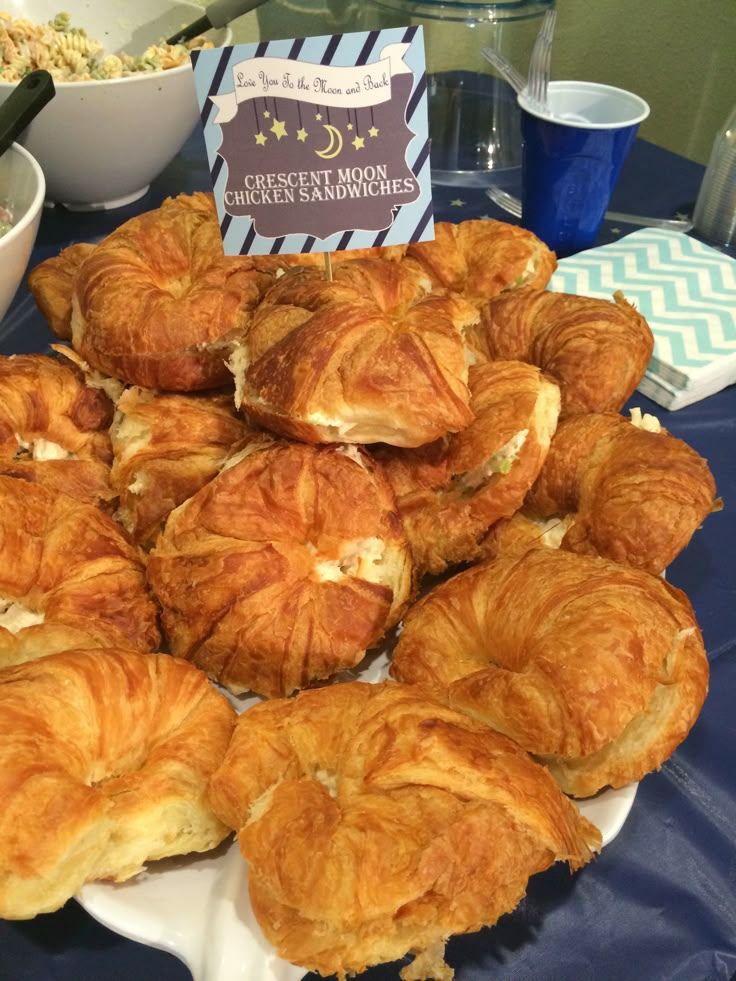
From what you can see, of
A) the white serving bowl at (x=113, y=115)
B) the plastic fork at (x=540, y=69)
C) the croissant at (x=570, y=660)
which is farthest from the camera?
the plastic fork at (x=540, y=69)

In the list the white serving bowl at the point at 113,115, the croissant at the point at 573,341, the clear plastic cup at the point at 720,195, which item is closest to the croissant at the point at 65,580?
the croissant at the point at 573,341

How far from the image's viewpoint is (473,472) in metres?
1.45

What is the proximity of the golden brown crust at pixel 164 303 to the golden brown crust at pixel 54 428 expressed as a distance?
3.3 inches

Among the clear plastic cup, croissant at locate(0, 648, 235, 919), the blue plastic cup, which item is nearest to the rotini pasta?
the blue plastic cup

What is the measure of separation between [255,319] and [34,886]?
0.93 metres

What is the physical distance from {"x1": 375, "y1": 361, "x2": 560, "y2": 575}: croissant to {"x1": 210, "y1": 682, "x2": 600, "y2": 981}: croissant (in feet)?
1.37

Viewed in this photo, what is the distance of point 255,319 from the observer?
142cm

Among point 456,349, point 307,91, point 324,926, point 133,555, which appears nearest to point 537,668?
point 324,926

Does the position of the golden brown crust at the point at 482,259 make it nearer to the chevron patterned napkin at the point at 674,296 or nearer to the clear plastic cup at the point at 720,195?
the chevron patterned napkin at the point at 674,296

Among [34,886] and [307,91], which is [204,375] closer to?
[307,91]

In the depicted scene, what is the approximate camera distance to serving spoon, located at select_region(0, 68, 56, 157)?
6.39ft

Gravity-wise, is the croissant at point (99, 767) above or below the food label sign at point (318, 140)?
below

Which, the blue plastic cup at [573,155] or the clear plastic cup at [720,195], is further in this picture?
the clear plastic cup at [720,195]

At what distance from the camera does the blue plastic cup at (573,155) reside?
231 centimetres
